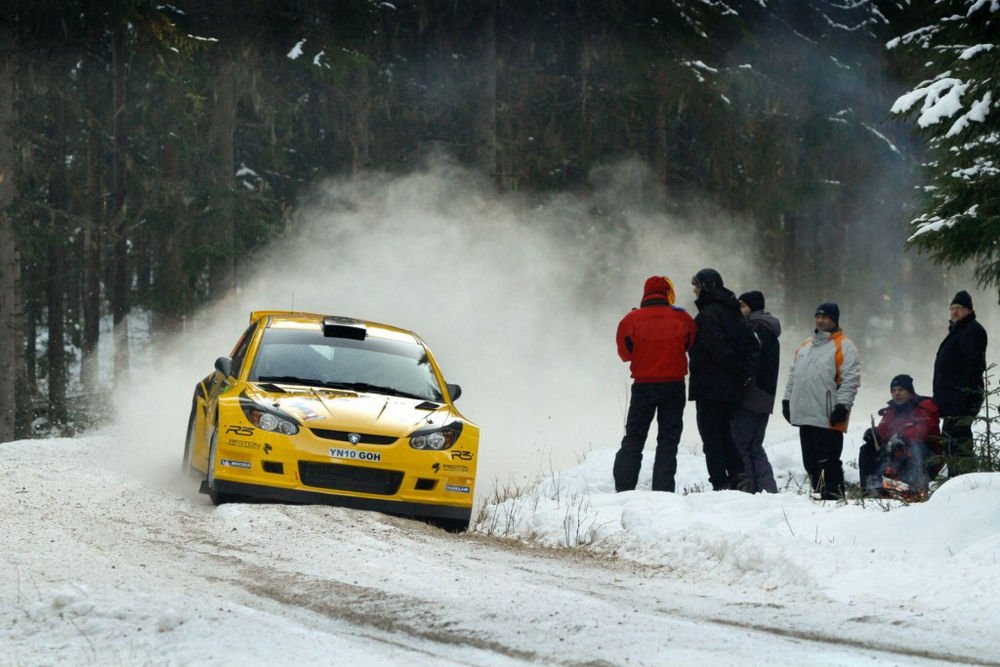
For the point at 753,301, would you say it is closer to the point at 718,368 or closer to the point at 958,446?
the point at 718,368

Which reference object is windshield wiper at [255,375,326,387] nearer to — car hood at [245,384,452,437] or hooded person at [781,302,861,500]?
car hood at [245,384,452,437]

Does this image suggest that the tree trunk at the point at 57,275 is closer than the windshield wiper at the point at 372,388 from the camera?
No

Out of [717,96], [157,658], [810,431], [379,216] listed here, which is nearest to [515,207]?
[379,216]

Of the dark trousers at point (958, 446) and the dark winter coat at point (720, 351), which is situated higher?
the dark winter coat at point (720, 351)

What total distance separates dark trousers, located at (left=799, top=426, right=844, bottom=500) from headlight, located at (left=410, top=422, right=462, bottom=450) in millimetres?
3069

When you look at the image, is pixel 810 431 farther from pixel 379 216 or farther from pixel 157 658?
pixel 379 216

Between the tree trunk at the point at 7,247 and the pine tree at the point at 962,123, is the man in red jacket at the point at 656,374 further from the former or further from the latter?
the tree trunk at the point at 7,247

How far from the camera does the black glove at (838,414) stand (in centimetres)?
1141

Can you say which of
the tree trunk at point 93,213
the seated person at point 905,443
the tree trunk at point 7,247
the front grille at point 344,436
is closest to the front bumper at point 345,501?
the front grille at point 344,436

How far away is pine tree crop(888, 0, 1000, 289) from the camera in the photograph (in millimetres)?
11477

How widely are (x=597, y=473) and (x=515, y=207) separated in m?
17.0

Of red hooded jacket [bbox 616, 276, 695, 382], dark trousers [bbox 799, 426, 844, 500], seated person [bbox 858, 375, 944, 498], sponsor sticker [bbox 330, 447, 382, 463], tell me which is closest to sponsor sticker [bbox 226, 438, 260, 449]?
sponsor sticker [bbox 330, 447, 382, 463]

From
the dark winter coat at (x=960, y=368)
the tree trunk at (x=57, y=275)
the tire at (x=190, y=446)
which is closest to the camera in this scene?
the dark winter coat at (x=960, y=368)

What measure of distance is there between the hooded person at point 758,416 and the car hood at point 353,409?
2959 mm
